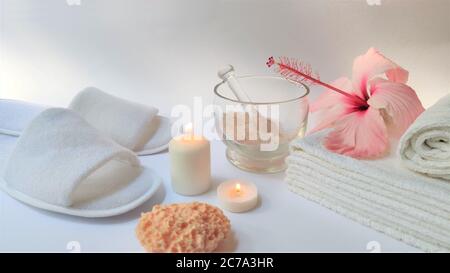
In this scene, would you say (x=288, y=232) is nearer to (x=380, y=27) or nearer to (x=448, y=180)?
(x=448, y=180)

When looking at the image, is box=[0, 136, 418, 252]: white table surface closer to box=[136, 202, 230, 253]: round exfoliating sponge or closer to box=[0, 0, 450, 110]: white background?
box=[136, 202, 230, 253]: round exfoliating sponge

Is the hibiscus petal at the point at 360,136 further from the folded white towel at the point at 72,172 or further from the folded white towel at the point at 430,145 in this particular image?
the folded white towel at the point at 72,172

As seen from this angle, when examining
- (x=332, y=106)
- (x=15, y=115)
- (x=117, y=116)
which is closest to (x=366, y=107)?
(x=332, y=106)

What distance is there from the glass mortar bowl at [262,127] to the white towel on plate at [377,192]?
2.7 inches

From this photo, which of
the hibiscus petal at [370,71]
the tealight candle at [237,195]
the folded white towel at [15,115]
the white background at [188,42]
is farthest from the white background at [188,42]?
the tealight candle at [237,195]

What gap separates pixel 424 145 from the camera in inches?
24.6

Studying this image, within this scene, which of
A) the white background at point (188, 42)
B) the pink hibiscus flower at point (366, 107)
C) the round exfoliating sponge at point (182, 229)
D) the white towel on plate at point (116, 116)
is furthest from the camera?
the white background at point (188, 42)

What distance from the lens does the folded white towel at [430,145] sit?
0.60 m

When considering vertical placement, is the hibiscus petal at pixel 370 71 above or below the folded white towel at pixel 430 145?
above

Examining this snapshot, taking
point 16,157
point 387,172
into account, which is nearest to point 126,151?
point 16,157

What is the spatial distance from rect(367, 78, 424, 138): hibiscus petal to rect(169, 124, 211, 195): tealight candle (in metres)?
0.28

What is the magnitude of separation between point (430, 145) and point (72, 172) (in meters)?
0.50

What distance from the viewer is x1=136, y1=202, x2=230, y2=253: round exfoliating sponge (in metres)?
0.59

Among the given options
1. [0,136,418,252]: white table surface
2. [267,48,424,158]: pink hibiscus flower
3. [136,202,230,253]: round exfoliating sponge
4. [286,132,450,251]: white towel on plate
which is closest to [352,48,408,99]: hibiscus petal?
[267,48,424,158]: pink hibiscus flower
